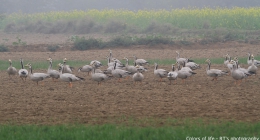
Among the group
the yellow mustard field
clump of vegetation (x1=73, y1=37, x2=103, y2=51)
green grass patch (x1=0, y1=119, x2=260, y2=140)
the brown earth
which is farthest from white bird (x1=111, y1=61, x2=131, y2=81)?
the yellow mustard field

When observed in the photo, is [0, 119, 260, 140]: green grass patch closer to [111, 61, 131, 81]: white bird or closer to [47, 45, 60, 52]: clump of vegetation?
[111, 61, 131, 81]: white bird

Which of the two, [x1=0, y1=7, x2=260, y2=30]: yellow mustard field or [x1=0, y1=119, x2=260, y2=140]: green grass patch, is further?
[x1=0, y1=7, x2=260, y2=30]: yellow mustard field

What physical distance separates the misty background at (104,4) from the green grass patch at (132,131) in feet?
263

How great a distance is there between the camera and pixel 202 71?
81.5 ft

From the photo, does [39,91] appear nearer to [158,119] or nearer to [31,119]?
[31,119]

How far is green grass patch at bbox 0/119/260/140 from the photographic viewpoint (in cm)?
1103

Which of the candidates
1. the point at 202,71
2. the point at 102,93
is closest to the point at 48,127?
the point at 102,93

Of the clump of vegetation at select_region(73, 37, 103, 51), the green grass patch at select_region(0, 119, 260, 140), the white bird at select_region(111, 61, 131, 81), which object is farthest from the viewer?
the clump of vegetation at select_region(73, 37, 103, 51)

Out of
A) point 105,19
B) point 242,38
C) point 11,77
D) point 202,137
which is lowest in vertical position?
point 202,137

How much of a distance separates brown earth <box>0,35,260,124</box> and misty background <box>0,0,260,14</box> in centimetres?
7156

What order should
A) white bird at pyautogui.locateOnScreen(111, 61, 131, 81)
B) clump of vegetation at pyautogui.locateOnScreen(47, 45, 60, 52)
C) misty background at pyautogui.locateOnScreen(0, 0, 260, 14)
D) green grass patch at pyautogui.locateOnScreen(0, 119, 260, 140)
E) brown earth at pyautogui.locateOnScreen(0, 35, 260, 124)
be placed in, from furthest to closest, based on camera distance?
misty background at pyautogui.locateOnScreen(0, 0, 260, 14)
clump of vegetation at pyautogui.locateOnScreen(47, 45, 60, 52)
white bird at pyautogui.locateOnScreen(111, 61, 131, 81)
brown earth at pyautogui.locateOnScreen(0, 35, 260, 124)
green grass patch at pyautogui.locateOnScreen(0, 119, 260, 140)

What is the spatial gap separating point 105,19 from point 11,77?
118 ft

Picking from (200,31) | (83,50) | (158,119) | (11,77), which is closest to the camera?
(158,119)

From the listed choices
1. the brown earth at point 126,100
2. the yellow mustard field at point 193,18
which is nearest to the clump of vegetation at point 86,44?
the yellow mustard field at point 193,18
